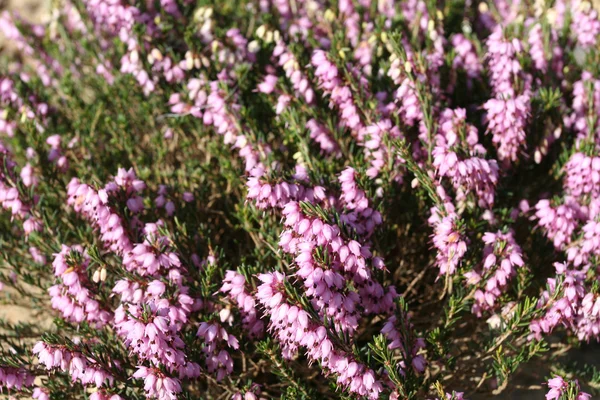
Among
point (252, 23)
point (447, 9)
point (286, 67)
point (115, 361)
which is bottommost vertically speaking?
point (115, 361)

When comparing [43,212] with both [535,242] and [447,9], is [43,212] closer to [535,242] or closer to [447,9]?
[535,242]

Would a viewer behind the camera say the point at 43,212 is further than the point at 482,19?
No

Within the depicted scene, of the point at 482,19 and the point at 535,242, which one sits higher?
the point at 482,19

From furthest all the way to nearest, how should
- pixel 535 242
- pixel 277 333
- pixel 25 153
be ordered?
pixel 25 153, pixel 535 242, pixel 277 333

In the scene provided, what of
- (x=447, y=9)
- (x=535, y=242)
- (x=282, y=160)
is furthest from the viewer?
(x=447, y=9)

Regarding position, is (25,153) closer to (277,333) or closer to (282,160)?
(282,160)

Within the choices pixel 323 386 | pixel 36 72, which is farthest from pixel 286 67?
pixel 36 72
